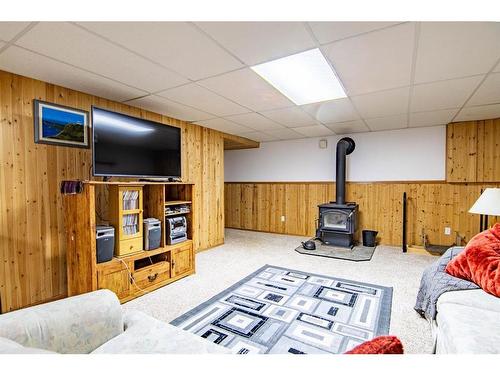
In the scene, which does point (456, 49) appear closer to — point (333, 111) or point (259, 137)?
point (333, 111)

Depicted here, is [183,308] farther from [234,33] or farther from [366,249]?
[366,249]

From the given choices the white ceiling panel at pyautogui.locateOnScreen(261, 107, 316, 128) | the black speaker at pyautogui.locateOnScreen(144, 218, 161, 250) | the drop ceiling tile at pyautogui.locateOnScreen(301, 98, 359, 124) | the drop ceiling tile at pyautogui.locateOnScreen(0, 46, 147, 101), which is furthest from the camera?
the white ceiling panel at pyautogui.locateOnScreen(261, 107, 316, 128)

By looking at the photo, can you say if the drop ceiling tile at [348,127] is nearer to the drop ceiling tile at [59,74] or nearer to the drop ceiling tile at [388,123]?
the drop ceiling tile at [388,123]

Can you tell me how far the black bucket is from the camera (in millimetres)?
4672

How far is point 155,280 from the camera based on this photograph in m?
2.83

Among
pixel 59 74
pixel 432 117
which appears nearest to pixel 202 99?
pixel 59 74

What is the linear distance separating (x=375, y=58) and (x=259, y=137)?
3.54 metres

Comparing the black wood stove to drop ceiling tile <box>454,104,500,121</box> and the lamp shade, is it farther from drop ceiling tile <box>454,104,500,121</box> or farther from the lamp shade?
the lamp shade

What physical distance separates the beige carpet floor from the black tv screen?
1360 mm

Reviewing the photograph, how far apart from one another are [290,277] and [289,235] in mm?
2618

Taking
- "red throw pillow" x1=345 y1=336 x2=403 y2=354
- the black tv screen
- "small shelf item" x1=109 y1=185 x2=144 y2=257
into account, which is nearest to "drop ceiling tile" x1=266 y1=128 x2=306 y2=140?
the black tv screen

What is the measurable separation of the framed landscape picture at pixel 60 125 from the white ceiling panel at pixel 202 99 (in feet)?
2.98
